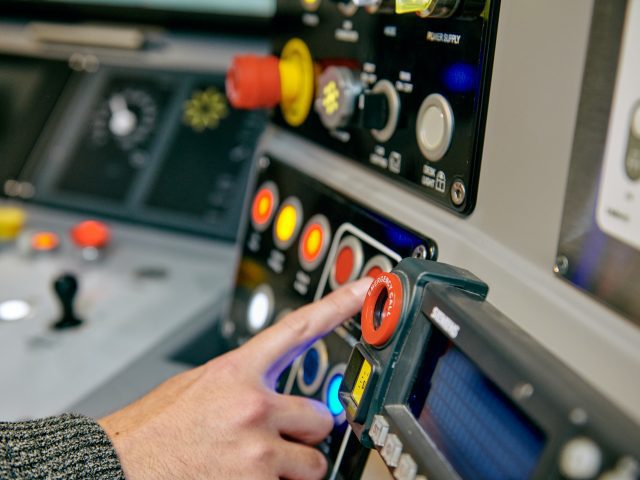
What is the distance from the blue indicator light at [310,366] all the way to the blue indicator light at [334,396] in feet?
0.13

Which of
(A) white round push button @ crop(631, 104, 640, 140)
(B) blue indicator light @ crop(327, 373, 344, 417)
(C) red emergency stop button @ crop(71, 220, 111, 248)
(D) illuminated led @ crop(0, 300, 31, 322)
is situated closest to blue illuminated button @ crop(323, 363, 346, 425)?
(B) blue indicator light @ crop(327, 373, 344, 417)

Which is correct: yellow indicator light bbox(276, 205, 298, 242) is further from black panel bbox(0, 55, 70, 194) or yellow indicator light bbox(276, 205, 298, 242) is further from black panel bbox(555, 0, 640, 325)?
black panel bbox(0, 55, 70, 194)

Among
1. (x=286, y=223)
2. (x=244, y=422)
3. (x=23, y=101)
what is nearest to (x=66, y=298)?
(x=286, y=223)

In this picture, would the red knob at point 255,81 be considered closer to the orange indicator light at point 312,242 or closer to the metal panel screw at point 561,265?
the orange indicator light at point 312,242

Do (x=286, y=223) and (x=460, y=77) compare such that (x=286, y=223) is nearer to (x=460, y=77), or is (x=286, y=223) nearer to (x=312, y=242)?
(x=312, y=242)

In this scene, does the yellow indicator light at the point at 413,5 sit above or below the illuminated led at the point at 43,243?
above

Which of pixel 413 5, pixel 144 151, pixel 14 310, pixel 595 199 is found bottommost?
pixel 14 310

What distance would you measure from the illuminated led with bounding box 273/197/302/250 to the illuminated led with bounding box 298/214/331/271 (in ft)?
0.09

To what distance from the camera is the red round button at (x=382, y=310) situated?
0.60 m

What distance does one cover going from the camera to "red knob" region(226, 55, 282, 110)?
97cm

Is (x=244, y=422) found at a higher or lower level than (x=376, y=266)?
lower

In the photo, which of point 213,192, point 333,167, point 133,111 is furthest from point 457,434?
point 133,111

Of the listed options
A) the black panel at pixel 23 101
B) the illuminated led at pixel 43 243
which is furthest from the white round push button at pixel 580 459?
the black panel at pixel 23 101

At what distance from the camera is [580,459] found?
40cm
